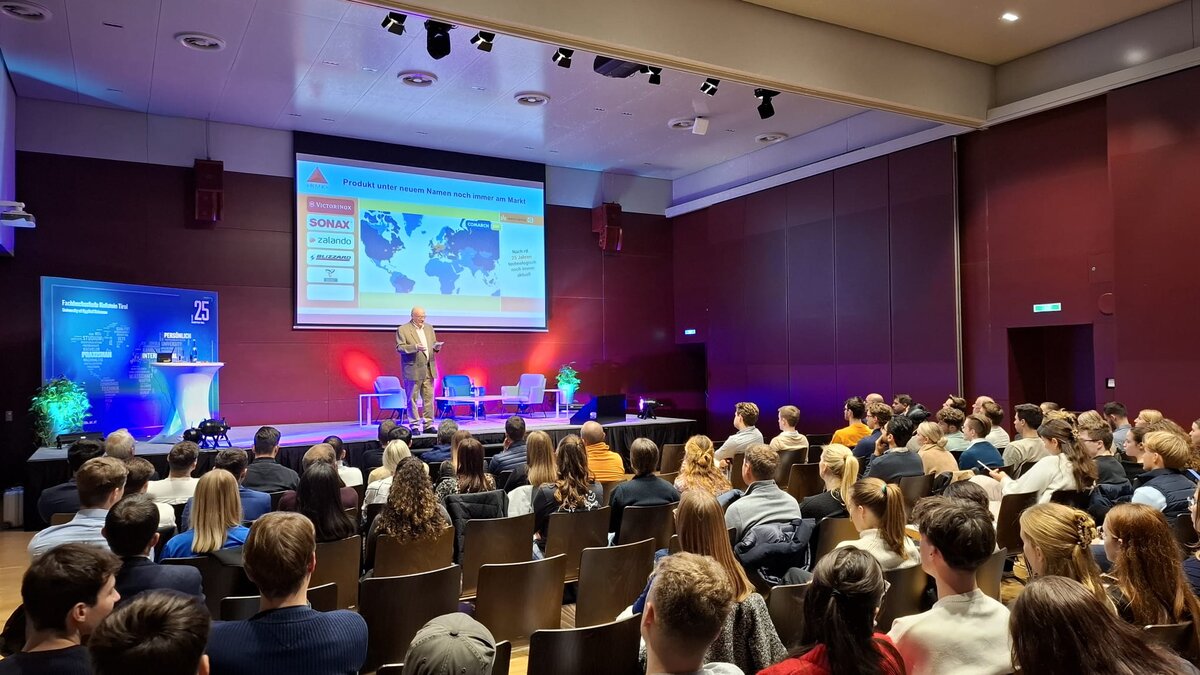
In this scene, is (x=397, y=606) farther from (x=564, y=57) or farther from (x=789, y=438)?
(x=564, y=57)

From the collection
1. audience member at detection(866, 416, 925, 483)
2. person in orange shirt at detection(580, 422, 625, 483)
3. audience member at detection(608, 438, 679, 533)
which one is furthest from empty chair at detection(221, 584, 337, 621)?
audience member at detection(866, 416, 925, 483)

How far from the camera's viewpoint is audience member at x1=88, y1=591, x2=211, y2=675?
4.51 ft

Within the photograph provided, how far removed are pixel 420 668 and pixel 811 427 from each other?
409 inches

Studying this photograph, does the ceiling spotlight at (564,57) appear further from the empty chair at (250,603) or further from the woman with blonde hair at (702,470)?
the empty chair at (250,603)

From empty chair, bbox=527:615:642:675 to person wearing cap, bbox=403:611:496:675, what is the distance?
0.61 meters

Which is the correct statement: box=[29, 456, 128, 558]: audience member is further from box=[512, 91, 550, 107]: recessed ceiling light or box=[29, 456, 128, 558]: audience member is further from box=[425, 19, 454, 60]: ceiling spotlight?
box=[512, 91, 550, 107]: recessed ceiling light

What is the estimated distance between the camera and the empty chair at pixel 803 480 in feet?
17.9

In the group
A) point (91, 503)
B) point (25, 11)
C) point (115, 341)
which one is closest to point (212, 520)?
point (91, 503)

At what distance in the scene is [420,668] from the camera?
1.41 meters

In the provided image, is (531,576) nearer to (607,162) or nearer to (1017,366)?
(1017,366)

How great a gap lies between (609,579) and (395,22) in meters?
5.36

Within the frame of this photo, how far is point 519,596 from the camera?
10.3ft

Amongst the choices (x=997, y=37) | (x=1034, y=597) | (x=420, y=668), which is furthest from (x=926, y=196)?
(x=420, y=668)

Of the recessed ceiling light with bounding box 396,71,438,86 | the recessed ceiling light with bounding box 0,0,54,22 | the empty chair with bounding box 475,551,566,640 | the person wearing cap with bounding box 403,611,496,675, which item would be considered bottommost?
the empty chair with bounding box 475,551,566,640
